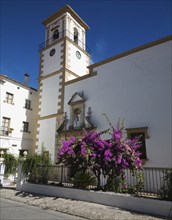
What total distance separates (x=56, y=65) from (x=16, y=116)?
17.9 ft

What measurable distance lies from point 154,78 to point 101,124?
13.2 ft

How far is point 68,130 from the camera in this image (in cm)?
1356

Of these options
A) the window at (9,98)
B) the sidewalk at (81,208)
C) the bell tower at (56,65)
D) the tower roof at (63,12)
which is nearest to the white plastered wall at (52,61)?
the bell tower at (56,65)

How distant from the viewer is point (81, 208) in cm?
644

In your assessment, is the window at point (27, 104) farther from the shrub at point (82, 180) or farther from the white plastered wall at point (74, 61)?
the shrub at point (82, 180)

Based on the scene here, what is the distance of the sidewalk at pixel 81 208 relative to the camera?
18.3 ft

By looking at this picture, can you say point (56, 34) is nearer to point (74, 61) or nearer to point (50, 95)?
point (74, 61)

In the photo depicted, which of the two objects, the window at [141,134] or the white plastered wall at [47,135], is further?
the white plastered wall at [47,135]

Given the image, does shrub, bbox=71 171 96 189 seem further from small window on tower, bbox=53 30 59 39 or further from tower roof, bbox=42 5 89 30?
tower roof, bbox=42 5 89 30

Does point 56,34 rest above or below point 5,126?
above

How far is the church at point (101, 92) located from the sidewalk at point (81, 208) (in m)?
4.24

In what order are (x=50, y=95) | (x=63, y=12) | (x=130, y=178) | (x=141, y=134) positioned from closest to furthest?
(x=130, y=178), (x=141, y=134), (x=50, y=95), (x=63, y=12)

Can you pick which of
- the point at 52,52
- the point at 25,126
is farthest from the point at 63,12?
the point at 25,126

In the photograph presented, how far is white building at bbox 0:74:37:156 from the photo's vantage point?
618 inches
